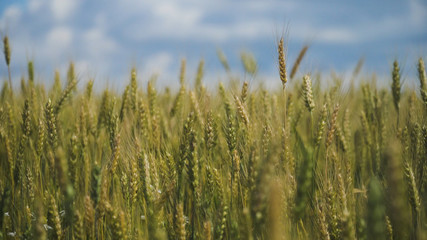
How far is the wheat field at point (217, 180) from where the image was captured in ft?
4.66

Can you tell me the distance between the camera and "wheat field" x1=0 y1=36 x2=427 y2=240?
142 cm

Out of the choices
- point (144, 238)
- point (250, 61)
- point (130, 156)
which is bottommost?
point (144, 238)

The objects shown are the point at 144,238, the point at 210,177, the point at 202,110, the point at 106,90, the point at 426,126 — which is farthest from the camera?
the point at 106,90

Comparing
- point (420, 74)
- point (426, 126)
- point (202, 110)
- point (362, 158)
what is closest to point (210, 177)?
point (202, 110)

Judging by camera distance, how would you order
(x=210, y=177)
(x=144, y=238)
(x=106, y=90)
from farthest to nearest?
(x=106, y=90), (x=210, y=177), (x=144, y=238)

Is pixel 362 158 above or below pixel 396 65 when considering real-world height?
below

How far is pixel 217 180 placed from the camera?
1930mm

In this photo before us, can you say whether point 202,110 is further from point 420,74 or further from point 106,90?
point 420,74

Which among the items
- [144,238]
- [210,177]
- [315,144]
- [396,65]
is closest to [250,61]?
[396,65]

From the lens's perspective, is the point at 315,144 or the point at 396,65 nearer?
the point at 315,144

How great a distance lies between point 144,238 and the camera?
1.73 metres

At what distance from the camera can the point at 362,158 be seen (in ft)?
10.2

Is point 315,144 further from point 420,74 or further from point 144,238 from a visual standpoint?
point 420,74

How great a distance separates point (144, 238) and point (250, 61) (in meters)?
4.02
